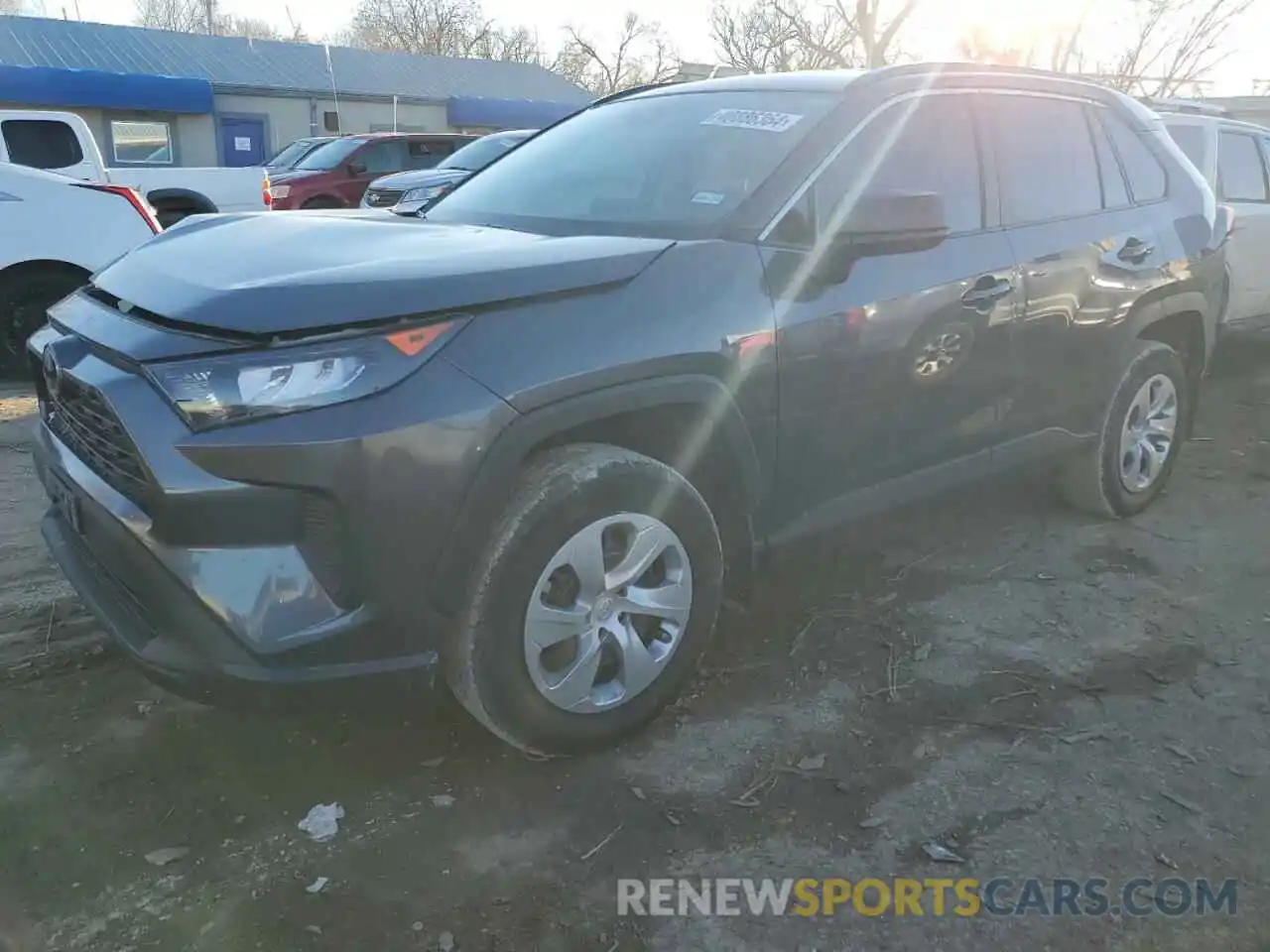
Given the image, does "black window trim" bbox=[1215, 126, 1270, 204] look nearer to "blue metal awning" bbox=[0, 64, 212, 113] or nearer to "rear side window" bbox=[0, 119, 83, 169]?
"rear side window" bbox=[0, 119, 83, 169]

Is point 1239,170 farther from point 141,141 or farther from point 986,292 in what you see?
point 141,141

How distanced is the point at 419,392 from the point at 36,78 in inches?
1032

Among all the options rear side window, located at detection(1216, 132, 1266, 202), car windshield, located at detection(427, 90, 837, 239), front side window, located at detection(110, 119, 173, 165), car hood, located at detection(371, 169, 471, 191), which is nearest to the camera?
car windshield, located at detection(427, 90, 837, 239)

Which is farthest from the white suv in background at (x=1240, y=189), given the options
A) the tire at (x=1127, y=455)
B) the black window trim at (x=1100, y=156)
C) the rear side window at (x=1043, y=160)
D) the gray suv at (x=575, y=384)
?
the gray suv at (x=575, y=384)

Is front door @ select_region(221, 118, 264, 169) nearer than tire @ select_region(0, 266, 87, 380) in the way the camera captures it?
No

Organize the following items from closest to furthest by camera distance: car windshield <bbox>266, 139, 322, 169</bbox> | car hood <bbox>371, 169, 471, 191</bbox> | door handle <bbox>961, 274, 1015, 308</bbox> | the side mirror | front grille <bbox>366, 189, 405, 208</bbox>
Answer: the side mirror
door handle <bbox>961, 274, 1015, 308</bbox>
car hood <bbox>371, 169, 471, 191</bbox>
front grille <bbox>366, 189, 405, 208</bbox>
car windshield <bbox>266, 139, 322, 169</bbox>

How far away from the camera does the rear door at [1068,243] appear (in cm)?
373

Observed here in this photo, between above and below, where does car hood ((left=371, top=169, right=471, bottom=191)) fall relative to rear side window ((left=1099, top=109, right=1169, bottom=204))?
below

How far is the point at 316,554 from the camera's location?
2219 mm

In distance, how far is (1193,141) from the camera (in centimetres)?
709

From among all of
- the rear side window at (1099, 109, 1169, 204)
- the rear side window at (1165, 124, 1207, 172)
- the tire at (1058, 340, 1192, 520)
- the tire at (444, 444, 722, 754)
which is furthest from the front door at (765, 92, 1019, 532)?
the rear side window at (1165, 124, 1207, 172)

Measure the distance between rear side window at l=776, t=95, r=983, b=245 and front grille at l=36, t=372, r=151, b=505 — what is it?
5.76ft

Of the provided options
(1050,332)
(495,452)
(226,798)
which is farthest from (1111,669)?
(226,798)

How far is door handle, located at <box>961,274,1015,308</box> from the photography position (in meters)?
3.41
